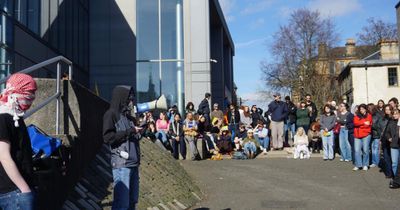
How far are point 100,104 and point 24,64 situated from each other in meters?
9.22

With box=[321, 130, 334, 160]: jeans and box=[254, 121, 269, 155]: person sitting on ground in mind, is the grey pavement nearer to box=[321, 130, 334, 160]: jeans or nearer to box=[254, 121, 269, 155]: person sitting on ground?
box=[321, 130, 334, 160]: jeans

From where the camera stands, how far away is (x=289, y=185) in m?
11.2

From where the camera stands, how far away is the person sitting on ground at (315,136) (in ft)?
54.1

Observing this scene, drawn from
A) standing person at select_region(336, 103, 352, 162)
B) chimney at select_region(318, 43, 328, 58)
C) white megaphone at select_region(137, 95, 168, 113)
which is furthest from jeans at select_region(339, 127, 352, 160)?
chimney at select_region(318, 43, 328, 58)

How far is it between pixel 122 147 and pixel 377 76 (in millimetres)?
51726

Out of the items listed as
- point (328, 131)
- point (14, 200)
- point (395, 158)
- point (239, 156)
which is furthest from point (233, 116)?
point (14, 200)

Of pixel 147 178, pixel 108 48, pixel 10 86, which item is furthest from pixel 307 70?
pixel 10 86

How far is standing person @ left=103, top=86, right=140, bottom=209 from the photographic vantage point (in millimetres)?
5723

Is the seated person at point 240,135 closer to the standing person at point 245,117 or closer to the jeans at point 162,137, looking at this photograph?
the standing person at point 245,117

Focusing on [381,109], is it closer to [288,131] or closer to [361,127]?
[361,127]

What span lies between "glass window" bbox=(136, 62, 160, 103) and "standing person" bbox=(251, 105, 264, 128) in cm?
595

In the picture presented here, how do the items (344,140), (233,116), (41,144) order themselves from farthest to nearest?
1. (233,116)
2. (344,140)
3. (41,144)

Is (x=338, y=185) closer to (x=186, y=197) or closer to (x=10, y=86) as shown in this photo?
(x=186, y=197)

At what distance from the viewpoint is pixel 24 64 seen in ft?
57.1
